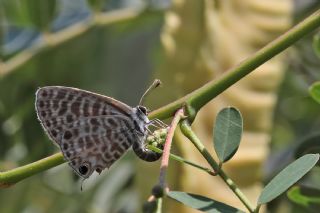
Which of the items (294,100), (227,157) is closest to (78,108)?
(227,157)

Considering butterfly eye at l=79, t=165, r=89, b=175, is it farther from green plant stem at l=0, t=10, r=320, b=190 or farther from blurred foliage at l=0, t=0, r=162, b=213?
blurred foliage at l=0, t=0, r=162, b=213

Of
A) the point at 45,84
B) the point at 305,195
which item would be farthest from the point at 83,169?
the point at 45,84

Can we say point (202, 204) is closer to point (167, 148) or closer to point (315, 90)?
point (167, 148)

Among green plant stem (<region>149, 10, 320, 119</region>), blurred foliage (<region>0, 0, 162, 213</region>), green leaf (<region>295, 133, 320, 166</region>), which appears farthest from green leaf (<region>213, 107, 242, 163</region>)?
blurred foliage (<region>0, 0, 162, 213</region>)

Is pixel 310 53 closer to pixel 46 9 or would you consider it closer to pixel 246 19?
pixel 246 19

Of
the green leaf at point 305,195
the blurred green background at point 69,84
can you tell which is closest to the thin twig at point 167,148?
the green leaf at point 305,195
